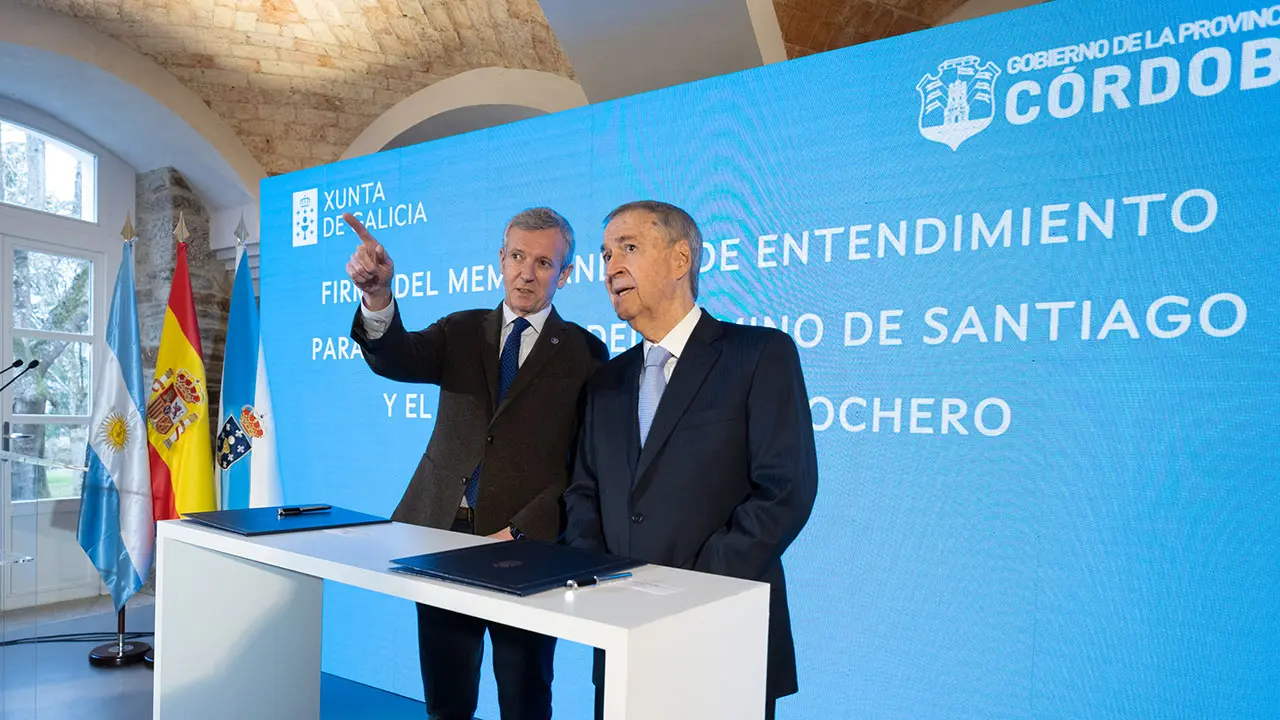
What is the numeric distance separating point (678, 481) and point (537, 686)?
77cm

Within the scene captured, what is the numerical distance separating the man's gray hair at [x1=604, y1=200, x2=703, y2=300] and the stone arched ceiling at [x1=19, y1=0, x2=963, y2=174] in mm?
2758

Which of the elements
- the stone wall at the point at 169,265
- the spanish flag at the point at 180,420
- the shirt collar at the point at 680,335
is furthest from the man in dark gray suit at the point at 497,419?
the stone wall at the point at 169,265

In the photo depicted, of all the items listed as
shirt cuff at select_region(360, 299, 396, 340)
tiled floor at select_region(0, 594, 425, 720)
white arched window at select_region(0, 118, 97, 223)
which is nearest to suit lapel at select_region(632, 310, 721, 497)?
shirt cuff at select_region(360, 299, 396, 340)

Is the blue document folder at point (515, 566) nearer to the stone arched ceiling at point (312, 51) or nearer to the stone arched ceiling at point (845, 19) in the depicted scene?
the stone arched ceiling at point (845, 19)

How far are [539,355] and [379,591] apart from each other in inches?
31.6

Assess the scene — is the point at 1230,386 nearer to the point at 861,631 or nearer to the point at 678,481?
the point at 861,631

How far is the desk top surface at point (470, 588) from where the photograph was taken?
1211mm

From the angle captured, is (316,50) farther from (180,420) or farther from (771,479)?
(771,479)

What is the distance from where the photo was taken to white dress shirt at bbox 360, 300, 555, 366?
2.23 m

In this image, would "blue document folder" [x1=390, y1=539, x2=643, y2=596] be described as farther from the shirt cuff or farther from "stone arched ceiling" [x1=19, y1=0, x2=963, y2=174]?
"stone arched ceiling" [x1=19, y1=0, x2=963, y2=174]

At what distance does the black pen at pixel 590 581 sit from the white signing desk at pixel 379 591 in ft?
0.05

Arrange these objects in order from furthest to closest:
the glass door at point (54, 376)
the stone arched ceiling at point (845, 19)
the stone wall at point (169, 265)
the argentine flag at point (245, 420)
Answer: the stone wall at point (169, 265), the glass door at point (54, 376), the argentine flag at point (245, 420), the stone arched ceiling at point (845, 19)

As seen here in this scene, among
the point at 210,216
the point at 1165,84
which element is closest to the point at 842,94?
the point at 1165,84

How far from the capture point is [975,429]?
7.81 ft
